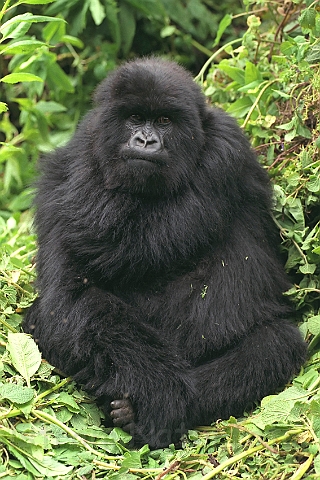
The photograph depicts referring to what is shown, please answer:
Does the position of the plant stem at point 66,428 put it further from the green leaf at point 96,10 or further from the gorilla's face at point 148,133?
the green leaf at point 96,10

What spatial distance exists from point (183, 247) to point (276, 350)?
659 mm

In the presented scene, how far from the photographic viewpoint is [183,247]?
3670mm

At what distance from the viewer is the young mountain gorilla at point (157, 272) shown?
11.4ft

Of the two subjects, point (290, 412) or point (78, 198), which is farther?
point (78, 198)

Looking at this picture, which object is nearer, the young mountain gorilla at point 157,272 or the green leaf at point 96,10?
the young mountain gorilla at point 157,272

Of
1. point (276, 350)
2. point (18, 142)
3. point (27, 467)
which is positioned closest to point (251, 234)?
point (276, 350)

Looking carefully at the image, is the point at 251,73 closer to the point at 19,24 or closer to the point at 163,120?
the point at 163,120

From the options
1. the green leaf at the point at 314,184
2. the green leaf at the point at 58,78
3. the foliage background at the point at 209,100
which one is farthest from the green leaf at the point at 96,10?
the green leaf at the point at 314,184

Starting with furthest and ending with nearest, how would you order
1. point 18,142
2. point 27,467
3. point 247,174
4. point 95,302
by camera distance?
point 18,142 < point 247,174 < point 95,302 < point 27,467

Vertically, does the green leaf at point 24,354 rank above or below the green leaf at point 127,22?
below

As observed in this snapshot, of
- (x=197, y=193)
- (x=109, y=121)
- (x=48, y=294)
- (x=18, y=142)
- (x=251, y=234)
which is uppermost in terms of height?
(x=109, y=121)

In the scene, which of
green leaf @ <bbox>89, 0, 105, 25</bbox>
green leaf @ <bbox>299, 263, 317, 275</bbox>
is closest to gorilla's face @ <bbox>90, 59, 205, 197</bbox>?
green leaf @ <bbox>299, 263, 317, 275</bbox>

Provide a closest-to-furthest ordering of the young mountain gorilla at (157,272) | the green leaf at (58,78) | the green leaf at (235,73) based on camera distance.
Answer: the young mountain gorilla at (157,272), the green leaf at (235,73), the green leaf at (58,78)

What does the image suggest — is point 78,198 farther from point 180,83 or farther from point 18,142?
point 18,142
